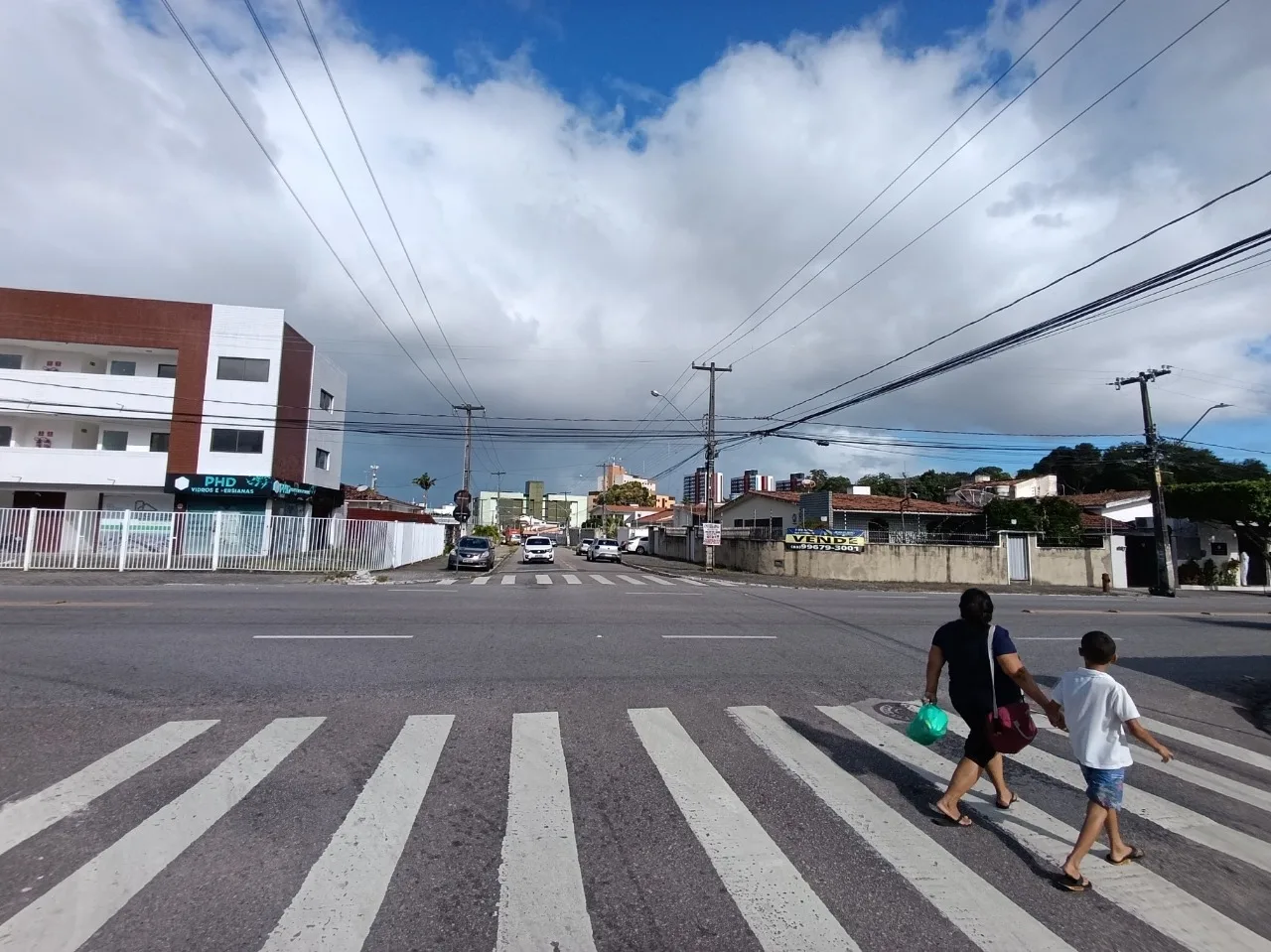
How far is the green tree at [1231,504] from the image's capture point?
3175cm

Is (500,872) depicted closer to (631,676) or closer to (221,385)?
(631,676)

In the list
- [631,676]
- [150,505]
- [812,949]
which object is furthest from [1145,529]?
[150,505]

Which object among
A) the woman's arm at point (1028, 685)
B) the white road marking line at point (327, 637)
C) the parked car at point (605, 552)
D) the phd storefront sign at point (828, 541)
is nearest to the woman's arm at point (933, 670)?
the woman's arm at point (1028, 685)

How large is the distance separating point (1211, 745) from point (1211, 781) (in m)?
1.35

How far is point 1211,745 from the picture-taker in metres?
6.50

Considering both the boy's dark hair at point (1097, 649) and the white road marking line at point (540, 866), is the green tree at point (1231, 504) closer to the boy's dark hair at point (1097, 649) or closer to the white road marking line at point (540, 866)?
the boy's dark hair at point (1097, 649)

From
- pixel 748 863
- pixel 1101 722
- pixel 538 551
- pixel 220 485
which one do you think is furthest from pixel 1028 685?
pixel 538 551

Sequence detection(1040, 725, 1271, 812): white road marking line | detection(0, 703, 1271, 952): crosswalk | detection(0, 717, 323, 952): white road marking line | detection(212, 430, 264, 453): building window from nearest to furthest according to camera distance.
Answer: detection(0, 717, 323, 952): white road marking line → detection(0, 703, 1271, 952): crosswalk → detection(1040, 725, 1271, 812): white road marking line → detection(212, 430, 264, 453): building window

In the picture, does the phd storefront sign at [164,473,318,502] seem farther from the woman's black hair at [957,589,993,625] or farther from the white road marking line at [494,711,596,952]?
the woman's black hair at [957,589,993,625]

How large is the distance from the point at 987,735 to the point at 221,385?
117 ft

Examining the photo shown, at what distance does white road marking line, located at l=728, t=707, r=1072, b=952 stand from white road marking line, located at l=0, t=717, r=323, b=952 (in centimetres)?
371

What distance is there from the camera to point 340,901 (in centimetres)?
334

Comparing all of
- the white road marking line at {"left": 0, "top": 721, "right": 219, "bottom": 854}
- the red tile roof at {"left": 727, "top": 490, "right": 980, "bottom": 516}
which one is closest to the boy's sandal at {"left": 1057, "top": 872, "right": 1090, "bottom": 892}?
the white road marking line at {"left": 0, "top": 721, "right": 219, "bottom": 854}

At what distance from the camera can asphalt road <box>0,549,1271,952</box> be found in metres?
3.24
